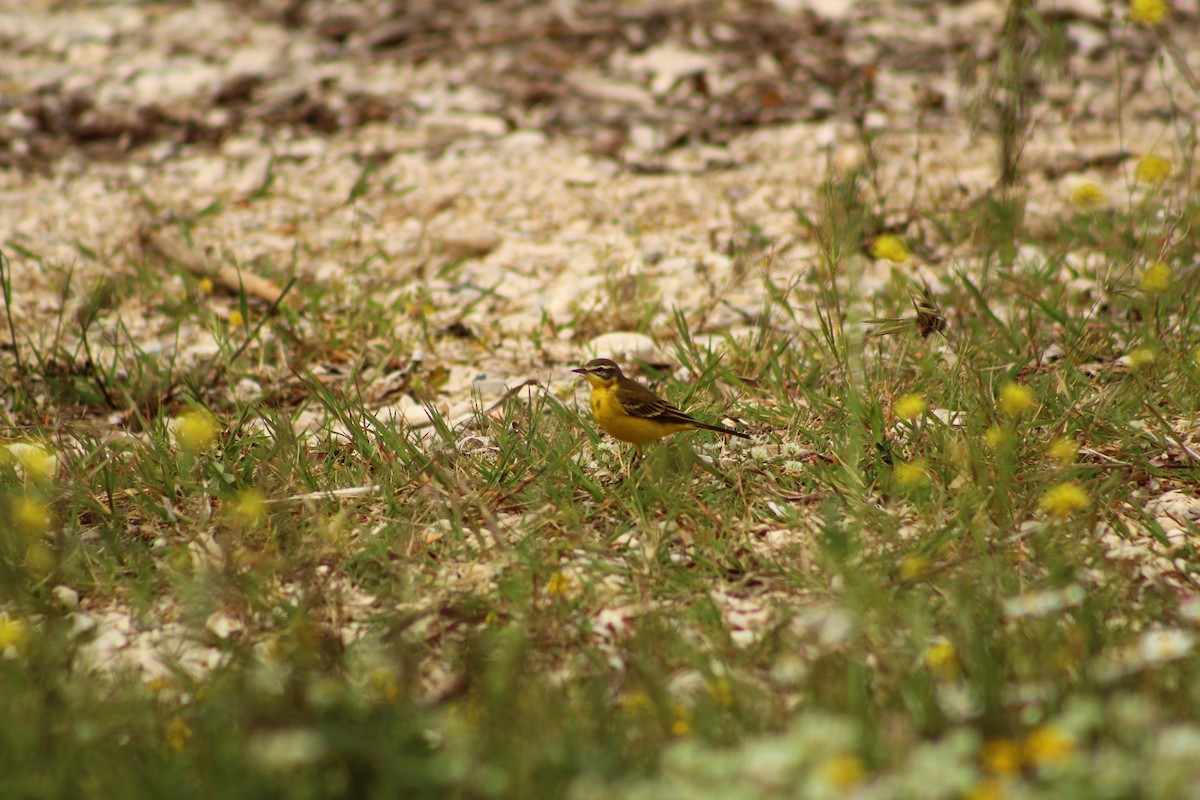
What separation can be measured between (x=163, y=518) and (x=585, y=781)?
1.97m

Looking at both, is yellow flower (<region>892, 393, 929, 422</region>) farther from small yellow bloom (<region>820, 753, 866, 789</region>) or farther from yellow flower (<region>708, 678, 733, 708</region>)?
small yellow bloom (<region>820, 753, 866, 789</region>)

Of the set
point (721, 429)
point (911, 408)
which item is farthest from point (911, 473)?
point (721, 429)

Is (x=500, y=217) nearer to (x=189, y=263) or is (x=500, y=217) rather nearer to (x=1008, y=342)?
(x=189, y=263)

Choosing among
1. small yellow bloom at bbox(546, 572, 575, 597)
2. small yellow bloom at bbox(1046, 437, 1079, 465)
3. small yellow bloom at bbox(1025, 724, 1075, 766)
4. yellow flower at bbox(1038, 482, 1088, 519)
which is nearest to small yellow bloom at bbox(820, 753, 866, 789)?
small yellow bloom at bbox(1025, 724, 1075, 766)

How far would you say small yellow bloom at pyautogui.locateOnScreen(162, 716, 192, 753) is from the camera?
2.28 meters

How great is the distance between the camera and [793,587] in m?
2.94

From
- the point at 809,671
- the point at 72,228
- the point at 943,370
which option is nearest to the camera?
the point at 809,671

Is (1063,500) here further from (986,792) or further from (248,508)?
(248,508)

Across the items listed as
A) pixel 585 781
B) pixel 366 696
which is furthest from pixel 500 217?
pixel 585 781

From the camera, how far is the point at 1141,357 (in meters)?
3.54

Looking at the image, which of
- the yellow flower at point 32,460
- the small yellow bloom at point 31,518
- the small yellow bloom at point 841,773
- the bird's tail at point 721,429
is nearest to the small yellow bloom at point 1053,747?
the small yellow bloom at point 841,773

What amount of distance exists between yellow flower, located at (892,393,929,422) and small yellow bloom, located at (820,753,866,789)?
1726 mm

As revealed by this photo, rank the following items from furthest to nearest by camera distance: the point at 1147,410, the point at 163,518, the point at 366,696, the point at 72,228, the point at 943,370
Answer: the point at 72,228 → the point at 943,370 → the point at 1147,410 → the point at 163,518 → the point at 366,696

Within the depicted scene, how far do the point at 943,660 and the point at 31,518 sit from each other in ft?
7.85
